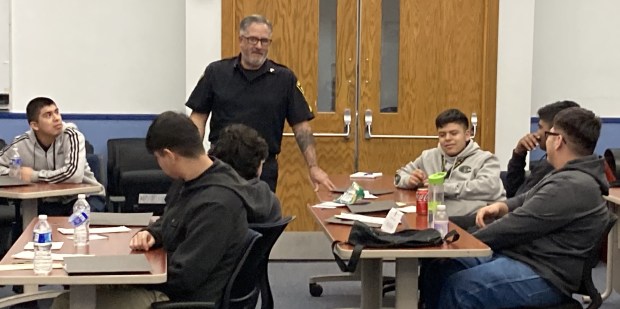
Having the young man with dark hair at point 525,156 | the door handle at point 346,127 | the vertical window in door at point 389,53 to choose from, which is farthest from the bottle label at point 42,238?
the vertical window in door at point 389,53

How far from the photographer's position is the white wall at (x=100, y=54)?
652 cm

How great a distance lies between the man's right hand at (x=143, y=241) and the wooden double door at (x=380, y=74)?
3199 mm

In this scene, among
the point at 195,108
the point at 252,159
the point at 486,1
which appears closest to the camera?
the point at 252,159

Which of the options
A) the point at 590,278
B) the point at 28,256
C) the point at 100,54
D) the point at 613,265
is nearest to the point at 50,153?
the point at 100,54

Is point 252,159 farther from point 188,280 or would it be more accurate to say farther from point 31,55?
point 31,55

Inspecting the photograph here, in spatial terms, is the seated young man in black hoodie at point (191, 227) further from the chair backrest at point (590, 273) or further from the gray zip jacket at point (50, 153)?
the gray zip jacket at point (50, 153)

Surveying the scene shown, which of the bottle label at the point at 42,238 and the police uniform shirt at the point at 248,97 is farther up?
the police uniform shirt at the point at 248,97

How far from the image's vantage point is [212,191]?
9.50 feet

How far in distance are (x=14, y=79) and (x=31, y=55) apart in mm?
222

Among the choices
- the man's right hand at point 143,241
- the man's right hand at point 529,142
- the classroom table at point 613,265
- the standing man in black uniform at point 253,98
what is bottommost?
the classroom table at point 613,265

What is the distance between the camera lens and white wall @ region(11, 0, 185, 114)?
21.4 ft

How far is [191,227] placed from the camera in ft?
9.31

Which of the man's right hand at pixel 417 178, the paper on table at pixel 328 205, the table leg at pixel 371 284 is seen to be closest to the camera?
the paper on table at pixel 328 205

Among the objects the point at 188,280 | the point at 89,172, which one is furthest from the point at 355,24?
the point at 188,280
